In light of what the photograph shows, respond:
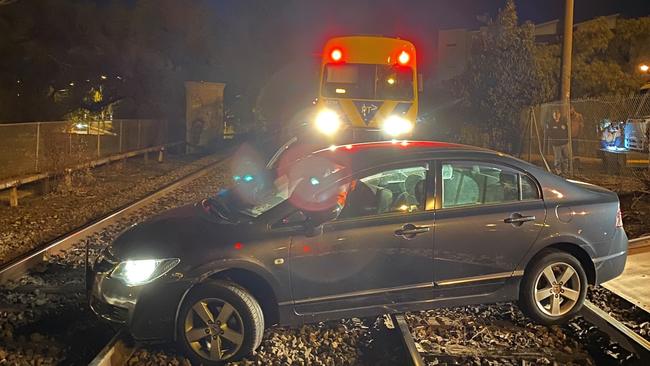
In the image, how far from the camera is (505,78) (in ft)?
71.7

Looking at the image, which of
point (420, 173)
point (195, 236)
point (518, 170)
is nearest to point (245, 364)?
point (195, 236)

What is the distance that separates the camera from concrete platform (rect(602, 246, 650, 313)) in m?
6.20

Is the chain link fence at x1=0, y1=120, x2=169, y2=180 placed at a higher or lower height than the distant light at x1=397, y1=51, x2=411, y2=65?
lower

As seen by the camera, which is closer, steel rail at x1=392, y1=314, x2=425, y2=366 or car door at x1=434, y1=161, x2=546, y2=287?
steel rail at x1=392, y1=314, x2=425, y2=366

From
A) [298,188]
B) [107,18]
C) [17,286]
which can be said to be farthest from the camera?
[107,18]

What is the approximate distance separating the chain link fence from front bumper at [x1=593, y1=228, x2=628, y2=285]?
11.5 meters

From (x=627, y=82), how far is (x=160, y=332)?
27.5m

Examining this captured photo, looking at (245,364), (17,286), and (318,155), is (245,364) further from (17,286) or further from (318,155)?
(17,286)

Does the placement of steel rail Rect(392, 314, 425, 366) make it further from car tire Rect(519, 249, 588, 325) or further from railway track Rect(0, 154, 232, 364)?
railway track Rect(0, 154, 232, 364)

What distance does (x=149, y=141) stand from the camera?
978 inches

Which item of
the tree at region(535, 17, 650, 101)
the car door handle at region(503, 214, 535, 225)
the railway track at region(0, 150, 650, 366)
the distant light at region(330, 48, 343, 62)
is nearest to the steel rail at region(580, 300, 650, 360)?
the railway track at region(0, 150, 650, 366)

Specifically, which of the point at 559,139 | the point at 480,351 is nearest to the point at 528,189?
the point at 480,351

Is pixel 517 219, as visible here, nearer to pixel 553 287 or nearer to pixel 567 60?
pixel 553 287

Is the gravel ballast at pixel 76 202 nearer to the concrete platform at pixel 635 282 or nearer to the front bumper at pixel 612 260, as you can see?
the front bumper at pixel 612 260
